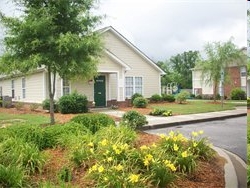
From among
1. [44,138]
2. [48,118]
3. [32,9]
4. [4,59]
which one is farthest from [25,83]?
[44,138]

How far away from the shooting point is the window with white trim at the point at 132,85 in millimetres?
18156

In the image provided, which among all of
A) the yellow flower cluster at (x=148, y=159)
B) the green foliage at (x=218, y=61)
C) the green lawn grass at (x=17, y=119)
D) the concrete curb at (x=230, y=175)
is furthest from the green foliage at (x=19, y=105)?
the concrete curb at (x=230, y=175)

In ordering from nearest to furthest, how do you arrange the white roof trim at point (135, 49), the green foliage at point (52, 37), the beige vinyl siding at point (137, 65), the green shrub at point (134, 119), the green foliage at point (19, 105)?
1. the green foliage at point (52, 37)
2. the green shrub at point (134, 119)
3. the green foliage at point (19, 105)
4. the white roof trim at point (135, 49)
5. the beige vinyl siding at point (137, 65)

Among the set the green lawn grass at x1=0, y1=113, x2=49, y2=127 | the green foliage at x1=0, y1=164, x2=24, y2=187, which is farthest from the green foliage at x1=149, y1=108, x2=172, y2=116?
the green foliage at x1=0, y1=164, x2=24, y2=187

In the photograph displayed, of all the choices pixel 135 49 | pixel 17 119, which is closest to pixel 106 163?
pixel 17 119

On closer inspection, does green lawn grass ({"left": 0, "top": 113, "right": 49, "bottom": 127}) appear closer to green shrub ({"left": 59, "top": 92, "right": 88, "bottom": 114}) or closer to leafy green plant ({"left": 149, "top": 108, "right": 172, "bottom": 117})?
green shrub ({"left": 59, "top": 92, "right": 88, "bottom": 114})

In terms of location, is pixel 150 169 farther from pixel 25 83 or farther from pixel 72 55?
pixel 25 83

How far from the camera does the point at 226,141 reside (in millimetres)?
7676

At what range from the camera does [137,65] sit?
1938 cm

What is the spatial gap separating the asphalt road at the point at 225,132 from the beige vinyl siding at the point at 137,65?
23.4 feet

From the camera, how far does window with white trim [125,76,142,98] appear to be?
59.6 ft

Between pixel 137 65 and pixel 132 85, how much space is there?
1.43 m

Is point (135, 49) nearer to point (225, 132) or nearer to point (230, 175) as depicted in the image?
point (225, 132)

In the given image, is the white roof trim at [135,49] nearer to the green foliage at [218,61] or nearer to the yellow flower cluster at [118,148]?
the green foliage at [218,61]
